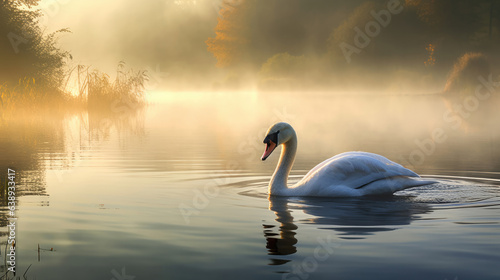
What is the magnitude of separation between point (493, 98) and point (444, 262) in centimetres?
3263

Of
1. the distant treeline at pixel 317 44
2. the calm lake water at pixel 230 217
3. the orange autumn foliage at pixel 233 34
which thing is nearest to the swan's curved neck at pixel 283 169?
the calm lake water at pixel 230 217

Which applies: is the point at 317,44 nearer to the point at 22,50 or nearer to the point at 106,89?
the point at 106,89

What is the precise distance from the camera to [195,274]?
5422 millimetres

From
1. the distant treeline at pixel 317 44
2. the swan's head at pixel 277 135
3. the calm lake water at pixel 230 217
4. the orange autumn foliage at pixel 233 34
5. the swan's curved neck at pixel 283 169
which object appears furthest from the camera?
the orange autumn foliage at pixel 233 34

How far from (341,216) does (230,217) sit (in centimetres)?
127

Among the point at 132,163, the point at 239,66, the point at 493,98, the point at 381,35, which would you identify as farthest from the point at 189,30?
the point at 132,163

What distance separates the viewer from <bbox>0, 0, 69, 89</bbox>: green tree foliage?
91.7 feet

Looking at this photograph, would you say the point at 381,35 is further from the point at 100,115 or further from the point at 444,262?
the point at 444,262

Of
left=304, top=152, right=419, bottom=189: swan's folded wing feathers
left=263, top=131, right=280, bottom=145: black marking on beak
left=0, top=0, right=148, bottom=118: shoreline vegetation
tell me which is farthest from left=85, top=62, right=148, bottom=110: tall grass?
left=304, top=152, right=419, bottom=189: swan's folded wing feathers

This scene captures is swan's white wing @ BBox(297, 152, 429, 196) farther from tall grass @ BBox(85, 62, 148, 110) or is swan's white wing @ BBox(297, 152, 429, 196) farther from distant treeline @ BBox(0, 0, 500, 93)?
distant treeline @ BBox(0, 0, 500, 93)

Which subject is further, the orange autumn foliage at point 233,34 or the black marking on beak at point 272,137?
the orange autumn foliage at point 233,34

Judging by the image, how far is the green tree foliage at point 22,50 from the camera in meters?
28.0

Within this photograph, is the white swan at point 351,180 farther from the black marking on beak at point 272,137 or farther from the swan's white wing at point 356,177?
the black marking on beak at point 272,137

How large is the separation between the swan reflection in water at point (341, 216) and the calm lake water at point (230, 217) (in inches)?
0.5
